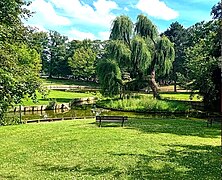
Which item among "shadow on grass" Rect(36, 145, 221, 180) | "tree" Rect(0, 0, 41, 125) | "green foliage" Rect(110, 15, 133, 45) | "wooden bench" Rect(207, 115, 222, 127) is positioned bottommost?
"shadow on grass" Rect(36, 145, 221, 180)

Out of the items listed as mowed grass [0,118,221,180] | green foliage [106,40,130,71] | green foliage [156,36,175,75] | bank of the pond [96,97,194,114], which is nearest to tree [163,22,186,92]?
green foliage [156,36,175,75]

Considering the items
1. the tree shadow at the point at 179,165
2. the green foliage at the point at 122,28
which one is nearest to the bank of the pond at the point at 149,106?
the green foliage at the point at 122,28

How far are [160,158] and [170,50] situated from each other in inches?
1275

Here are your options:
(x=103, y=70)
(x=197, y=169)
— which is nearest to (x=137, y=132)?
(x=197, y=169)

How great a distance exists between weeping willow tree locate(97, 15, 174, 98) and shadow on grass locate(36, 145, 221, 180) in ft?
94.6

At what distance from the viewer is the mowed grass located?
10.2 m

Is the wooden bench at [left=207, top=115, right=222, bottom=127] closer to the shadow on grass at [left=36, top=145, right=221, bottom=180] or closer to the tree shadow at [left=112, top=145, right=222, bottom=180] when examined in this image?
the tree shadow at [left=112, top=145, right=222, bottom=180]

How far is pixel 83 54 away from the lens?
274 feet

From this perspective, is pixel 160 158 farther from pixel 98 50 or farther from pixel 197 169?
pixel 98 50

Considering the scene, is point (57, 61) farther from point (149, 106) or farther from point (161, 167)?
point (161, 167)

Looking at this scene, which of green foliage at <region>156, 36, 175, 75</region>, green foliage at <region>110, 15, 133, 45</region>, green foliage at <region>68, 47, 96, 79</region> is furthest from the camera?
green foliage at <region>68, 47, 96, 79</region>

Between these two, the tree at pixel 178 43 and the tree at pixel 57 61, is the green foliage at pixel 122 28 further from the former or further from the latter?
the tree at pixel 57 61

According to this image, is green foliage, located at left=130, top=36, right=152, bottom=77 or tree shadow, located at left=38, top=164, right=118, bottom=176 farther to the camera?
green foliage, located at left=130, top=36, right=152, bottom=77

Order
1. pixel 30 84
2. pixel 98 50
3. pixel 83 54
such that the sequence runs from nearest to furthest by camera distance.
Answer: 1. pixel 30 84
2. pixel 83 54
3. pixel 98 50
